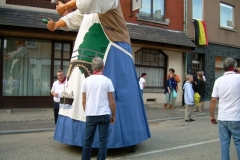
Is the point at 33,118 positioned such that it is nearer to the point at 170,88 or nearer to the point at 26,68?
the point at 26,68

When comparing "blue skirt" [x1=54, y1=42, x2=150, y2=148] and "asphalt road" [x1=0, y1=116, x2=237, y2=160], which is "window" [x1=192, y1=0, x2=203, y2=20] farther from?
"blue skirt" [x1=54, y1=42, x2=150, y2=148]

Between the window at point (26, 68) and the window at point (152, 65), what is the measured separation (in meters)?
4.95

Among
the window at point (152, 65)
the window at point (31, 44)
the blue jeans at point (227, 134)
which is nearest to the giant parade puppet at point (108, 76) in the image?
the blue jeans at point (227, 134)

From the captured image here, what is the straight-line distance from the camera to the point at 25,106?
12.7 metres

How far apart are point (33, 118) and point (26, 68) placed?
3.26 metres

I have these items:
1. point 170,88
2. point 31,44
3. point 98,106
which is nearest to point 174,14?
point 170,88

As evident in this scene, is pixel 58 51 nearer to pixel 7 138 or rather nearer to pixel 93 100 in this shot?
pixel 7 138

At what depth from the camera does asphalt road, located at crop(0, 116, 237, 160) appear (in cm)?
566

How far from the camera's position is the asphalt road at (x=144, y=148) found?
5.66 meters

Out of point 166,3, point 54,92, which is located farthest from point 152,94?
point 54,92

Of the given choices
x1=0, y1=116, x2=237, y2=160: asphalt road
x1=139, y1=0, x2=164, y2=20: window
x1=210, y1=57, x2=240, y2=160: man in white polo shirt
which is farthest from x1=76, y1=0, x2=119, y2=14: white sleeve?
x1=139, y1=0, x2=164, y2=20: window

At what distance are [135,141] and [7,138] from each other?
365cm

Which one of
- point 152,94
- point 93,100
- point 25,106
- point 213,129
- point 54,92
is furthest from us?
point 152,94

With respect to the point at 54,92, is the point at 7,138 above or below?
below
